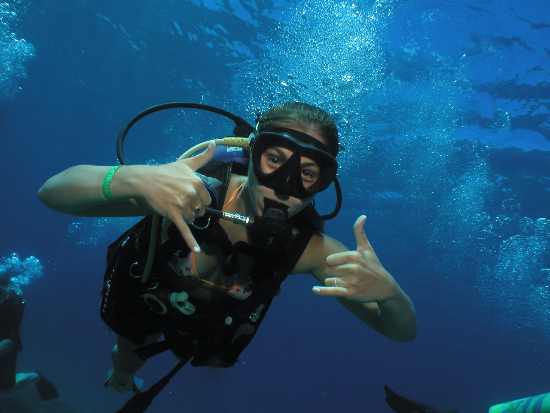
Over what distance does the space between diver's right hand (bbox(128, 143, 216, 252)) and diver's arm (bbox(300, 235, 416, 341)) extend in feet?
3.43

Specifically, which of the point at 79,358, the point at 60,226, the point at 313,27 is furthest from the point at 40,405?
the point at 60,226

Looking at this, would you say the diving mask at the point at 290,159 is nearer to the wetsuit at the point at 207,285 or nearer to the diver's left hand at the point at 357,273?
the wetsuit at the point at 207,285

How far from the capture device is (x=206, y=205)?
246 centimetres

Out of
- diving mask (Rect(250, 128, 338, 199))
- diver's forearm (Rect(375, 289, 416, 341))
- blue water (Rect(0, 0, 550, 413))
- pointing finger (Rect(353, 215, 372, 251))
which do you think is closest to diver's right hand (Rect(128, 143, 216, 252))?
diving mask (Rect(250, 128, 338, 199))

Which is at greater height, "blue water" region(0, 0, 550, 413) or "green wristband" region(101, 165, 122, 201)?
"blue water" region(0, 0, 550, 413)

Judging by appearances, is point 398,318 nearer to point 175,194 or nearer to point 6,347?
point 175,194

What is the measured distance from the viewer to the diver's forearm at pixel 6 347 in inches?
312

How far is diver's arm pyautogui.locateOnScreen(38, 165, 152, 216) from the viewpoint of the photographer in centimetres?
252

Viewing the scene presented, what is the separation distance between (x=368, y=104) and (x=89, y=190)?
16561mm

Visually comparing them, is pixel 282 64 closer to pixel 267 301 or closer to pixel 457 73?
pixel 457 73

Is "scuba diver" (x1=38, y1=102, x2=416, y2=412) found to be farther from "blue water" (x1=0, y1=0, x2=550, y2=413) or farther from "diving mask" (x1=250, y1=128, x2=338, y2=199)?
"blue water" (x1=0, y1=0, x2=550, y2=413)

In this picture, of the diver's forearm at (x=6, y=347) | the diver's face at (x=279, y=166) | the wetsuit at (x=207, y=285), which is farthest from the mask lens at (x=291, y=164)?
the diver's forearm at (x=6, y=347)

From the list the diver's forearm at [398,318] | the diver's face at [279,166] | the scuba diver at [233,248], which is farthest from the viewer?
A: the diver's face at [279,166]

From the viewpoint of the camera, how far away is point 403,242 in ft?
108
